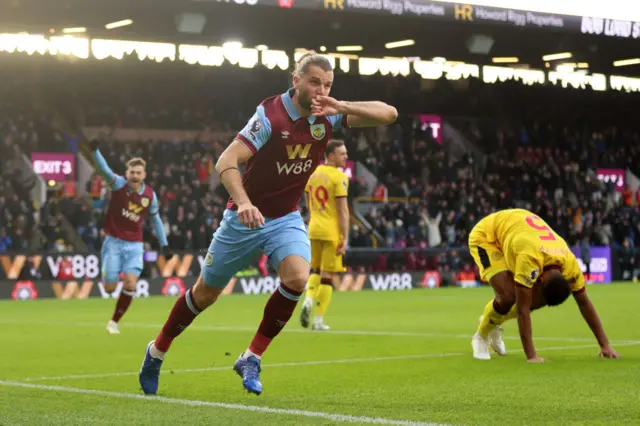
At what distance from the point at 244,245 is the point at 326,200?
7.48 m

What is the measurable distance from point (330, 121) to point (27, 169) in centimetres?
2359

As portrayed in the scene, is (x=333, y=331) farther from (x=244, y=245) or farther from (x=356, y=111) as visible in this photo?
(x=356, y=111)

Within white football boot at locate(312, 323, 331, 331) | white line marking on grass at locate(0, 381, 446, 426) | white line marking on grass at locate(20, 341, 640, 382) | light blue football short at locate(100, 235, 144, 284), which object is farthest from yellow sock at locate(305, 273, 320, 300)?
white line marking on grass at locate(0, 381, 446, 426)

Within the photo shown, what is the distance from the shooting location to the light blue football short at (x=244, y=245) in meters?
7.19

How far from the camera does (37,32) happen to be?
33250 mm

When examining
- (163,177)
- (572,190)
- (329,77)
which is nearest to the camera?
(329,77)

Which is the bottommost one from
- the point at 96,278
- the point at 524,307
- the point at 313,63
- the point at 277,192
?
the point at 96,278

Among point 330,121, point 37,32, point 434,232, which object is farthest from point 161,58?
point 330,121

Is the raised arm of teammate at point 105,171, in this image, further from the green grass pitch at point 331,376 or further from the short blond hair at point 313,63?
the short blond hair at point 313,63


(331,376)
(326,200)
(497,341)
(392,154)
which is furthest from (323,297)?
(392,154)

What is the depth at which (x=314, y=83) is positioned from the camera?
697cm

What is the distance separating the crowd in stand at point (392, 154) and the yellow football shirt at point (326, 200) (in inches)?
535

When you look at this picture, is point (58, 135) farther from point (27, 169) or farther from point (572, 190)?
point (572, 190)

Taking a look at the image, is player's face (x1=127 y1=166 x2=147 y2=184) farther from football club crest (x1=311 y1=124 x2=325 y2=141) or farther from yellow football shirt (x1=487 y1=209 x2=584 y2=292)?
football club crest (x1=311 y1=124 x2=325 y2=141)
